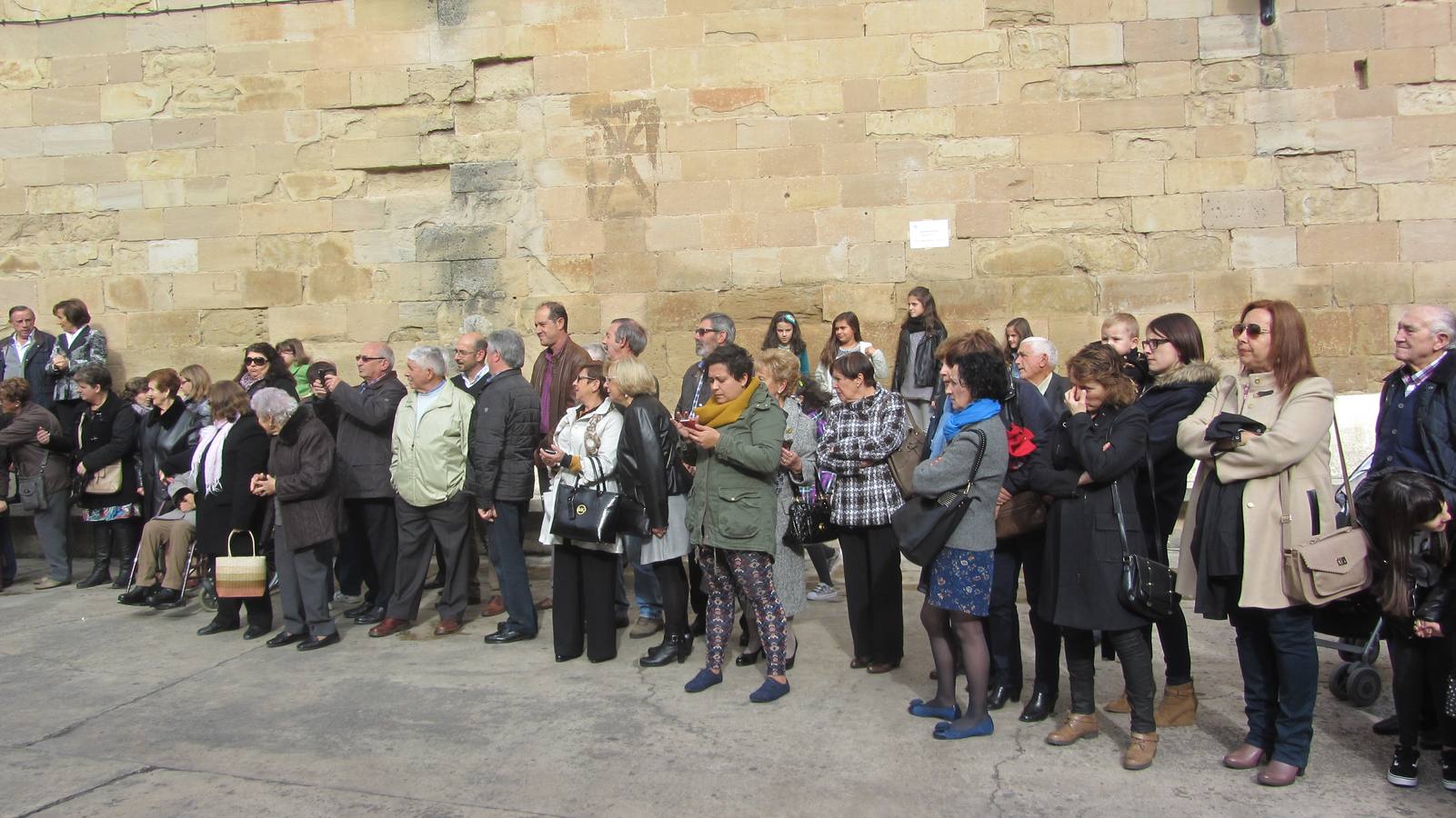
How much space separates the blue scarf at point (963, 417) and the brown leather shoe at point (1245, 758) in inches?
64.0

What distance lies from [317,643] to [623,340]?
252 centimetres

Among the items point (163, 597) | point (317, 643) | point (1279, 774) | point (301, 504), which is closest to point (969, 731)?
point (1279, 774)

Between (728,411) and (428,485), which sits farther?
(428,485)

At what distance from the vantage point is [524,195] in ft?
32.4

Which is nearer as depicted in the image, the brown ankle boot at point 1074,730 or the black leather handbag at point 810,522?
the brown ankle boot at point 1074,730

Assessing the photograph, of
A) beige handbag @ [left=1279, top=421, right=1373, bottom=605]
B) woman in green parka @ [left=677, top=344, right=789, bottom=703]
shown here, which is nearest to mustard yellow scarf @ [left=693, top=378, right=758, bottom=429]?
woman in green parka @ [left=677, top=344, right=789, bottom=703]

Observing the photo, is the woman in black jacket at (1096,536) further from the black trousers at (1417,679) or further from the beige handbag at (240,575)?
the beige handbag at (240,575)

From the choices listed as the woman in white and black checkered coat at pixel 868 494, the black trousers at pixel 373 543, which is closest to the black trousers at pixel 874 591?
the woman in white and black checkered coat at pixel 868 494

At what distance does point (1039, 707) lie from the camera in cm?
A: 496

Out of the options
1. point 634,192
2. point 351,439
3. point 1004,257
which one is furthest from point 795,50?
point 351,439

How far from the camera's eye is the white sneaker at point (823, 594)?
24.4 ft

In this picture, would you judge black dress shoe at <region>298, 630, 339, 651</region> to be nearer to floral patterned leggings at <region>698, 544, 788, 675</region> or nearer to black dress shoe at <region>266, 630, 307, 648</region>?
black dress shoe at <region>266, 630, 307, 648</region>

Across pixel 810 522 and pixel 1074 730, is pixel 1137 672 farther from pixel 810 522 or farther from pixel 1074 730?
pixel 810 522

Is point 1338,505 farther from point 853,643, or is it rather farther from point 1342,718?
point 853,643
